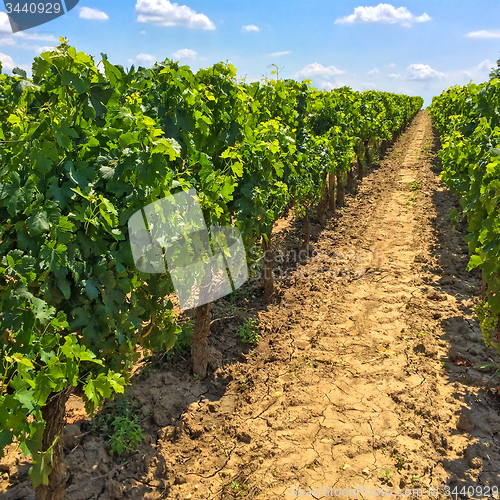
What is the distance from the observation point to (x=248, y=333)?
5.48m

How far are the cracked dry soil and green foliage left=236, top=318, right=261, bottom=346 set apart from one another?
110 mm

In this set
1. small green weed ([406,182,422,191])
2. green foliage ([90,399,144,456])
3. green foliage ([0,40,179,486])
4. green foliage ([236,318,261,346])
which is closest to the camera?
green foliage ([0,40,179,486])

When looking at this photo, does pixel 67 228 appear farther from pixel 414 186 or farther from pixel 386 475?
pixel 414 186

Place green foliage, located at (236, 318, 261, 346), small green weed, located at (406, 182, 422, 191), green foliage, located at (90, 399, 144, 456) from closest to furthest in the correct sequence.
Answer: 1. green foliage, located at (90, 399, 144, 456)
2. green foliage, located at (236, 318, 261, 346)
3. small green weed, located at (406, 182, 422, 191)

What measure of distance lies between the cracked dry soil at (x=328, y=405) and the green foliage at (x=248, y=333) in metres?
0.11

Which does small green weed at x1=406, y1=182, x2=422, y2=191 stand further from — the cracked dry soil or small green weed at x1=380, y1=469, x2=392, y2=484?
small green weed at x1=380, y1=469, x2=392, y2=484

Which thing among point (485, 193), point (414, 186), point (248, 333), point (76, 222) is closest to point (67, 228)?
point (76, 222)

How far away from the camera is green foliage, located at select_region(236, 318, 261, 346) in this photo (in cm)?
540

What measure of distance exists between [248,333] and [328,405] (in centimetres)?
158

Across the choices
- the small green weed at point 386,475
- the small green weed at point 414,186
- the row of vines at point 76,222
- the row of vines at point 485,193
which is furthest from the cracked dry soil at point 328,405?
the small green weed at point 414,186

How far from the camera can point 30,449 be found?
202 centimetres

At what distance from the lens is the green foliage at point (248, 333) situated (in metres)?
5.40

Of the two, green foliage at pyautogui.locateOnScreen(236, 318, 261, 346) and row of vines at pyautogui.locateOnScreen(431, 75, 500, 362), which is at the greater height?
row of vines at pyautogui.locateOnScreen(431, 75, 500, 362)

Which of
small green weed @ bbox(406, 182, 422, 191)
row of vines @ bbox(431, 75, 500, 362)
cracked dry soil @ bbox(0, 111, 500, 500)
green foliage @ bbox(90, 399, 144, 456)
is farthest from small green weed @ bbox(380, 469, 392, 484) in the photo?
small green weed @ bbox(406, 182, 422, 191)
